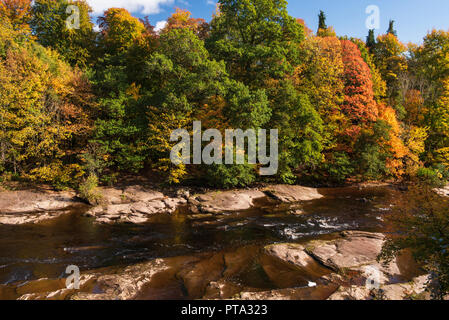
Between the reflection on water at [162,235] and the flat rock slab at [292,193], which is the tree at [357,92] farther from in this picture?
the reflection on water at [162,235]

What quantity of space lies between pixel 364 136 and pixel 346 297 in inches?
878

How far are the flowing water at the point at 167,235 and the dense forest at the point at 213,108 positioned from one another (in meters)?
5.13

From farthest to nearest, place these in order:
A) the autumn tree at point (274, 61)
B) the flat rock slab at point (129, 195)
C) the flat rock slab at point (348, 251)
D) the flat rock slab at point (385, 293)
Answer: the autumn tree at point (274, 61) < the flat rock slab at point (129, 195) < the flat rock slab at point (348, 251) < the flat rock slab at point (385, 293)

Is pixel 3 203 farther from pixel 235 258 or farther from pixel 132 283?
pixel 235 258

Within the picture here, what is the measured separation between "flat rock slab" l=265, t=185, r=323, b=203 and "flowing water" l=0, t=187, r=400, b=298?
5.12ft

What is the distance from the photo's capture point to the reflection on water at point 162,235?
402 inches

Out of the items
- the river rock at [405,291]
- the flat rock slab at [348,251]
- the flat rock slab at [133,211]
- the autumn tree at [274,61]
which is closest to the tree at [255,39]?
the autumn tree at [274,61]

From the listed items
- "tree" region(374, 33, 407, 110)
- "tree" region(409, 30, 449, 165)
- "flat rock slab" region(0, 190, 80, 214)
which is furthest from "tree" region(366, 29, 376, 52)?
"flat rock slab" region(0, 190, 80, 214)

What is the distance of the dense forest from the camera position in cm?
2038

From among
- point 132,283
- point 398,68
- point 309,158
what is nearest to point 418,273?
point 132,283

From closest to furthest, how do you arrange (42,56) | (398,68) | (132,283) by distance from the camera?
(132,283)
(42,56)
(398,68)

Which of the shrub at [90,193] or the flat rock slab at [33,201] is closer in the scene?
the flat rock slab at [33,201]

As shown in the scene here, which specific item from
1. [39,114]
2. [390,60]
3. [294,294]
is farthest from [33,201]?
[390,60]
